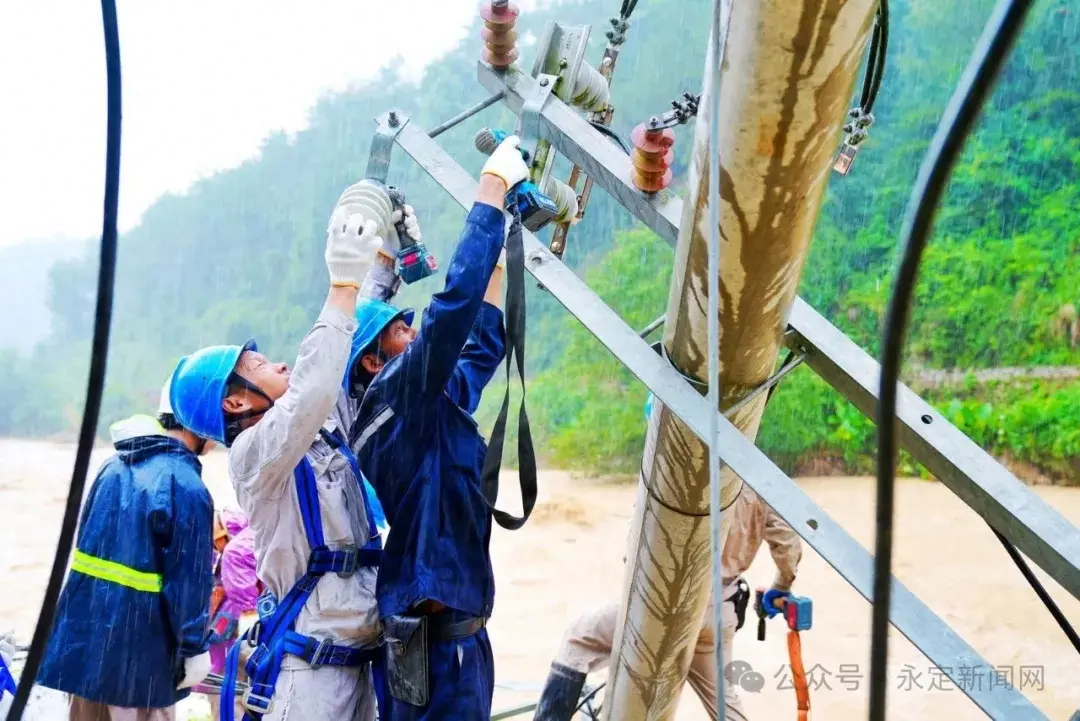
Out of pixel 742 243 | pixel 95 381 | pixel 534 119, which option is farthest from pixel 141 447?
pixel 742 243

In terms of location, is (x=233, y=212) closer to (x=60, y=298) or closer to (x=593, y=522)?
(x=60, y=298)

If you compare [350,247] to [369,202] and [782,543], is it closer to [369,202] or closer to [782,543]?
[369,202]

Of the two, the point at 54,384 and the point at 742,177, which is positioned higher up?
the point at 54,384

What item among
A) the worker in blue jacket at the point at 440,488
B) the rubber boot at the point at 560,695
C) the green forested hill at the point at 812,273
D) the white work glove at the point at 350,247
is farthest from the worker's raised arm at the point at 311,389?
the green forested hill at the point at 812,273

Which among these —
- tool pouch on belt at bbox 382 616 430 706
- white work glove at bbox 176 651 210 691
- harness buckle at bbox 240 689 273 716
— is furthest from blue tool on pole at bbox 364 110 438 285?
white work glove at bbox 176 651 210 691

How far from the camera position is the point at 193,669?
294 centimetres

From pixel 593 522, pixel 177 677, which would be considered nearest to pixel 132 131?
pixel 593 522

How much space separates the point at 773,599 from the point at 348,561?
2.23 m

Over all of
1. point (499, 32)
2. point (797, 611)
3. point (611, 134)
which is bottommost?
point (797, 611)

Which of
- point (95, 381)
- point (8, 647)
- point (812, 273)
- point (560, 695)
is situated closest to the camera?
point (95, 381)

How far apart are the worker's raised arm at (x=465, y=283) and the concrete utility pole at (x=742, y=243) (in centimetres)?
45

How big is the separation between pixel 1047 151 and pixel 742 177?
1599 cm

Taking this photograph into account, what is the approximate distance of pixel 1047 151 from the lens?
15.3 metres

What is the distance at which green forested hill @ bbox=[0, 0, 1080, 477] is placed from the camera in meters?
14.3
